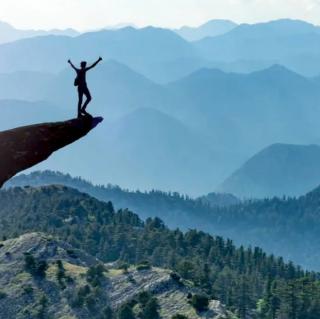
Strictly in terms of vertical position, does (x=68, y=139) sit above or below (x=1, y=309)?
above

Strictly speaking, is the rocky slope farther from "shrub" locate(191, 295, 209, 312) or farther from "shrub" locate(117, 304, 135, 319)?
"shrub" locate(117, 304, 135, 319)

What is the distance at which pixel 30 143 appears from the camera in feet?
112

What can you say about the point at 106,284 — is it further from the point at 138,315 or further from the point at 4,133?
the point at 4,133

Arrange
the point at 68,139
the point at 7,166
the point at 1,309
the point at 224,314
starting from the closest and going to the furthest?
1. the point at 7,166
2. the point at 68,139
3. the point at 224,314
4. the point at 1,309

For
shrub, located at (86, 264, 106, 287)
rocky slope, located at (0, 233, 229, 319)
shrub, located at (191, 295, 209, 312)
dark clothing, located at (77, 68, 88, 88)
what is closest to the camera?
dark clothing, located at (77, 68, 88, 88)

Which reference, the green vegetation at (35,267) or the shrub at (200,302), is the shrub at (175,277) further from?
the green vegetation at (35,267)

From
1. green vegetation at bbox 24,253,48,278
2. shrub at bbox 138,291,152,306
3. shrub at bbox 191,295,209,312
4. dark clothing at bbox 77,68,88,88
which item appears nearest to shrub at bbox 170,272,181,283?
shrub at bbox 138,291,152,306

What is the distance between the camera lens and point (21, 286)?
7544 inches

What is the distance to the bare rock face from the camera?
3331 cm

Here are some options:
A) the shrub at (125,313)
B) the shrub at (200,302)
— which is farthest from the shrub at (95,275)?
the shrub at (200,302)

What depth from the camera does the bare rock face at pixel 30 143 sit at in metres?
33.3

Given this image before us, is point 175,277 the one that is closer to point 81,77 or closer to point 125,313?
point 125,313

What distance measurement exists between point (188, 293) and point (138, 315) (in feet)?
42.2

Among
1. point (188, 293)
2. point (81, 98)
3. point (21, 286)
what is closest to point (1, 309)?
point (21, 286)
